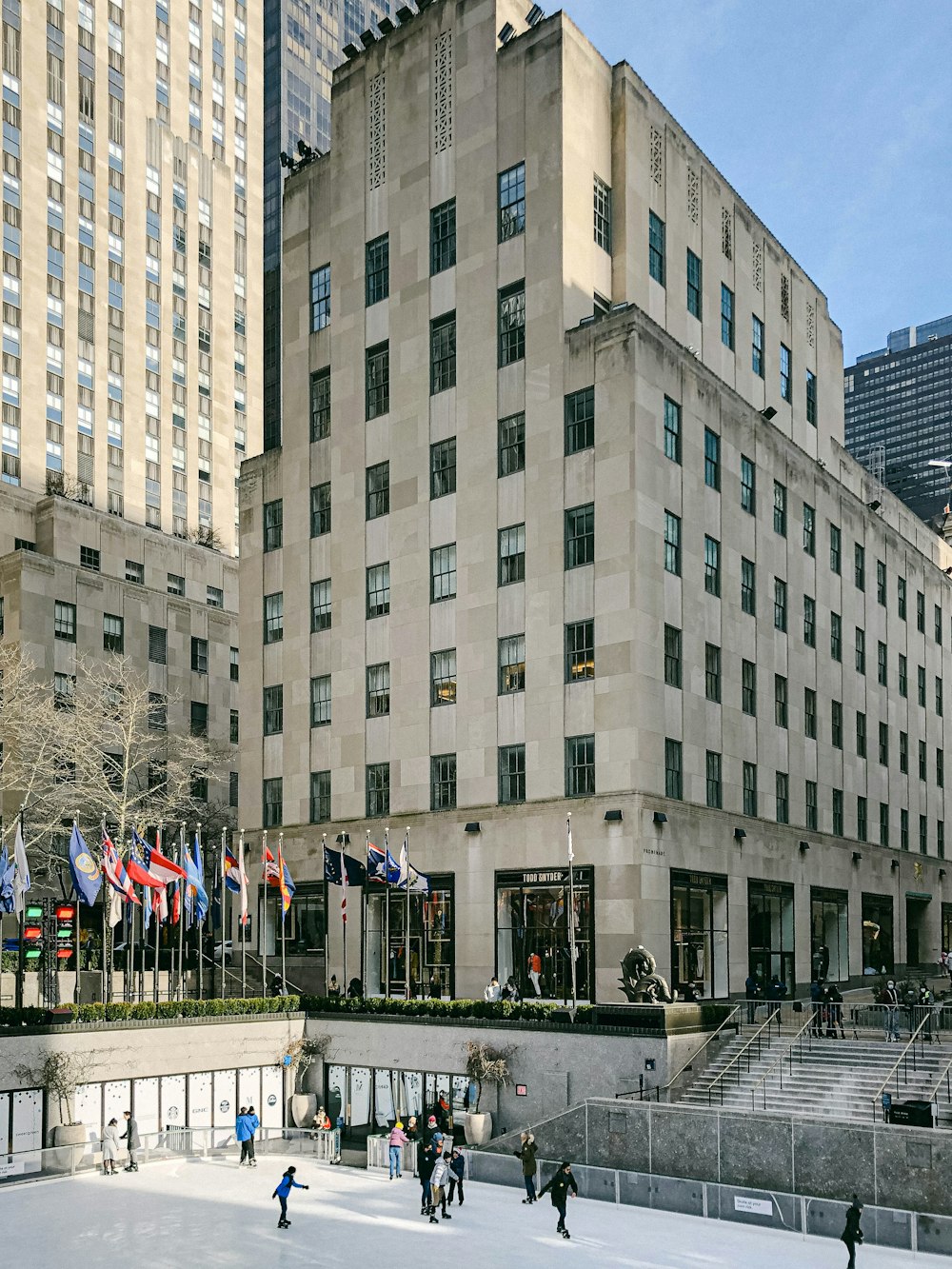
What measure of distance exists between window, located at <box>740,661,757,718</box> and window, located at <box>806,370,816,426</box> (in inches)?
745

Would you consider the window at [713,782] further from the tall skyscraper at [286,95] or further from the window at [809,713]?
the tall skyscraper at [286,95]

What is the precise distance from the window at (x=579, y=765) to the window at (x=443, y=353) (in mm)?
16692

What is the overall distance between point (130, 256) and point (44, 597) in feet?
134

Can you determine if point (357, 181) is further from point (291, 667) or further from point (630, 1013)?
point (630, 1013)

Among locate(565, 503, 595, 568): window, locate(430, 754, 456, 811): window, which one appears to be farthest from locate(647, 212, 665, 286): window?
locate(430, 754, 456, 811): window

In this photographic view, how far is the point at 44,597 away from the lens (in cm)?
8000

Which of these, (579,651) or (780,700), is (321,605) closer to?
(579,651)

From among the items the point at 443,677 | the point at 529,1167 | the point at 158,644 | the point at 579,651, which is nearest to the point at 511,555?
the point at 579,651

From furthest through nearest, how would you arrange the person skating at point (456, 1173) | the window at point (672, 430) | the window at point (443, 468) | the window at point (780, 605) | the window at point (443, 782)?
the window at point (780, 605), the window at point (443, 468), the window at point (443, 782), the window at point (672, 430), the person skating at point (456, 1173)

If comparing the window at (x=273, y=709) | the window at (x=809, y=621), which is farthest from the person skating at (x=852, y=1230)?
the window at (x=809, y=621)

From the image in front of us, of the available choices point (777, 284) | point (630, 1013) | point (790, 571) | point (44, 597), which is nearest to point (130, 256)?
point (44, 597)

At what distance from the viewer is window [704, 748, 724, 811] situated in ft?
181

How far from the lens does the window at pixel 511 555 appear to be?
55.1 meters

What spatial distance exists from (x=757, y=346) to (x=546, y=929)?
32.2 m
